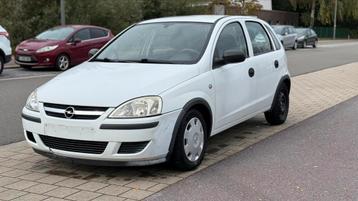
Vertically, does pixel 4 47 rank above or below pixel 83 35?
above

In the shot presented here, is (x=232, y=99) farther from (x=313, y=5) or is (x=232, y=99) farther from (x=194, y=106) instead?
(x=313, y=5)

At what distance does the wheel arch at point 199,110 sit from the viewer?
18.6 feet

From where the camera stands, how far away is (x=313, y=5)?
217ft

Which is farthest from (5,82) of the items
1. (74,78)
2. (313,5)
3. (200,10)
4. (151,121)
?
(313,5)

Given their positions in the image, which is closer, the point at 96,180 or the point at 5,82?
the point at 96,180

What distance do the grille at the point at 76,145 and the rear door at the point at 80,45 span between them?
1314 cm

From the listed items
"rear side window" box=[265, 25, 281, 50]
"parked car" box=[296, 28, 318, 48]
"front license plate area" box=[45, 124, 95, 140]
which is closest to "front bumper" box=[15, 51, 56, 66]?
"rear side window" box=[265, 25, 281, 50]

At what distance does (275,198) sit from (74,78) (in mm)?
2456

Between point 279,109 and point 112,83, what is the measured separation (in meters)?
3.59

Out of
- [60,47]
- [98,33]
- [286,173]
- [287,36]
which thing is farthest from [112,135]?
[287,36]

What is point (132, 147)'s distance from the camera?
546 centimetres

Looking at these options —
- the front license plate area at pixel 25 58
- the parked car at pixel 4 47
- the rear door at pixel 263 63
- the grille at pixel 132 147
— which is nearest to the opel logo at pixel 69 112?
the grille at pixel 132 147

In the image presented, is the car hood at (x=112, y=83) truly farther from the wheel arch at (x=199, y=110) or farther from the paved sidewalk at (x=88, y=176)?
the paved sidewalk at (x=88, y=176)

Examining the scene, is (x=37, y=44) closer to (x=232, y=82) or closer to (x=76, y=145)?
(x=232, y=82)
